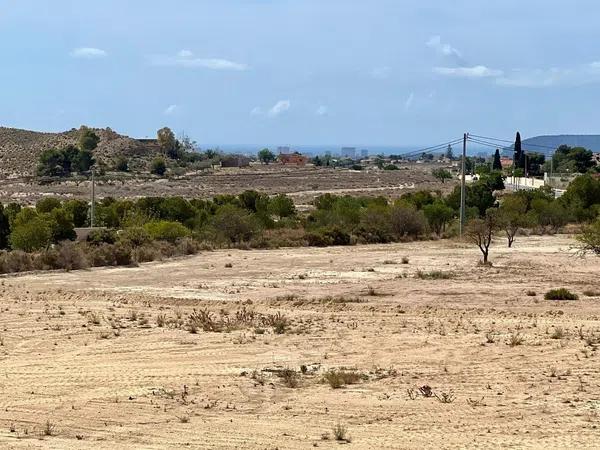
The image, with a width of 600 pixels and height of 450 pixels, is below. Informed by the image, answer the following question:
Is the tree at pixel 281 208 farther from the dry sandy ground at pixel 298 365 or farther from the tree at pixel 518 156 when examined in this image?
the tree at pixel 518 156

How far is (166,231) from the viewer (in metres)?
51.3

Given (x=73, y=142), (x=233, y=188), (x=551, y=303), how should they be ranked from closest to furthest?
1. (x=551, y=303)
2. (x=233, y=188)
3. (x=73, y=142)

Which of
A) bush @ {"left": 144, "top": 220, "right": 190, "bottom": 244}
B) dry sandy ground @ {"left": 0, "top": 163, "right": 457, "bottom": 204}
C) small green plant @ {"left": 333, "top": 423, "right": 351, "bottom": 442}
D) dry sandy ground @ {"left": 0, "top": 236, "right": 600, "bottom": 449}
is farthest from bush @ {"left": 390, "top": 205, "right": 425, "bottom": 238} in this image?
small green plant @ {"left": 333, "top": 423, "right": 351, "bottom": 442}

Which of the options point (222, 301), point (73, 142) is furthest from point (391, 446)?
point (73, 142)

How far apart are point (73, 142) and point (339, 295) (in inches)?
5032

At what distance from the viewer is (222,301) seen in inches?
1175

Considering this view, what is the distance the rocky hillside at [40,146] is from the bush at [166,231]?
8395 centimetres

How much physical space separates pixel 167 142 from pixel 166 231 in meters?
117

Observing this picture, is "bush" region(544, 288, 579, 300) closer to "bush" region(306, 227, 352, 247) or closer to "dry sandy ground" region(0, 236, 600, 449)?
"dry sandy ground" region(0, 236, 600, 449)

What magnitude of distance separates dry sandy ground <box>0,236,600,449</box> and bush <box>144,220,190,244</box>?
48.7 ft

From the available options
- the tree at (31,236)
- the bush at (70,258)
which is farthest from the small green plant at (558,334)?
the tree at (31,236)

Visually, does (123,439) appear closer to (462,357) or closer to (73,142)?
(462,357)

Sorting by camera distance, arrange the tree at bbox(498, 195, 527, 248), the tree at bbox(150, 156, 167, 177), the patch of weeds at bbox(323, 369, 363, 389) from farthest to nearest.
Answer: the tree at bbox(150, 156, 167, 177)
the tree at bbox(498, 195, 527, 248)
the patch of weeds at bbox(323, 369, 363, 389)

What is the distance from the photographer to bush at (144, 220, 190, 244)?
50787 millimetres
